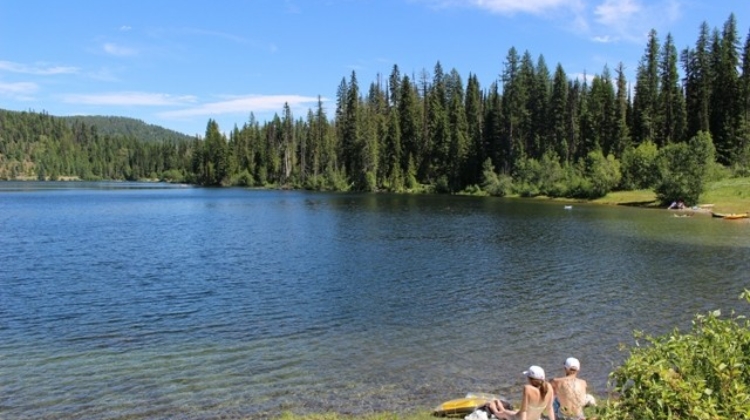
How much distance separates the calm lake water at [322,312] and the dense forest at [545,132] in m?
45.9

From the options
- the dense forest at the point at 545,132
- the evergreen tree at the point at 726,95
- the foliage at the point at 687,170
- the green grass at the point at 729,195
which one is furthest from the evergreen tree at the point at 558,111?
the foliage at the point at 687,170

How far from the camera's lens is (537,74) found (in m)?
132

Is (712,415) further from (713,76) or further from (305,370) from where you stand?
(713,76)

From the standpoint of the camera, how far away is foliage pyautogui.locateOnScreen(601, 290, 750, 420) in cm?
675

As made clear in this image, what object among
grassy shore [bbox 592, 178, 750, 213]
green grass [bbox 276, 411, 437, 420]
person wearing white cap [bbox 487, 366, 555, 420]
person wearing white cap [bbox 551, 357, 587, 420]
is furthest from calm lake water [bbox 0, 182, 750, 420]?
grassy shore [bbox 592, 178, 750, 213]

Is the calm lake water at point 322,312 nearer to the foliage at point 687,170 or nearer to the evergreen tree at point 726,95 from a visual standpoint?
the foliage at point 687,170

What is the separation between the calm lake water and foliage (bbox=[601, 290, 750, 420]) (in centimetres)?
762

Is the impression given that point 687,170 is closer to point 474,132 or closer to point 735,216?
point 735,216

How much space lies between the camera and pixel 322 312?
24047mm

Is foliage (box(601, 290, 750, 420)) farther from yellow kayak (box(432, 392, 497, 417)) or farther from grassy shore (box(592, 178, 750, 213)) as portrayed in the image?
grassy shore (box(592, 178, 750, 213))

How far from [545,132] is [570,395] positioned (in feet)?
408

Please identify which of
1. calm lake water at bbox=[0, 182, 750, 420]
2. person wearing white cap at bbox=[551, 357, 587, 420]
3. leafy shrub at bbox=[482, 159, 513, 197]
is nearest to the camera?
person wearing white cap at bbox=[551, 357, 587, 420]

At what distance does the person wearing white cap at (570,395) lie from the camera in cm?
1162

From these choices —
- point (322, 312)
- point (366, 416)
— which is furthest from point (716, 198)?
point (366, 416)
